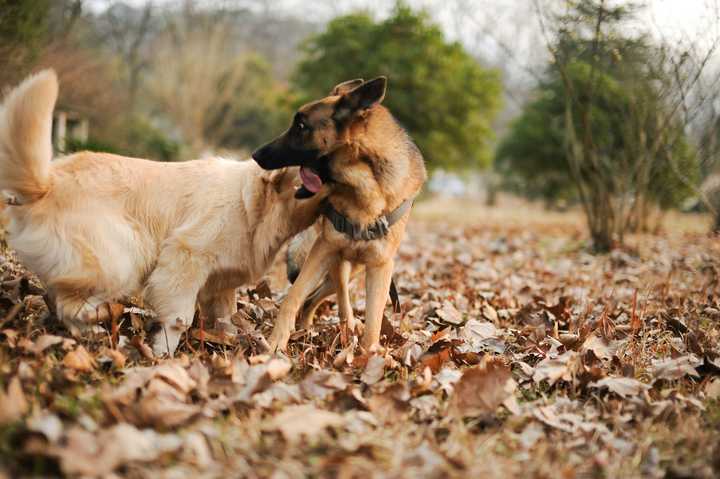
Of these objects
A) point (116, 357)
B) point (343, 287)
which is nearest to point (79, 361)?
point (116, 357)

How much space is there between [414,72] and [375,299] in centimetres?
1493

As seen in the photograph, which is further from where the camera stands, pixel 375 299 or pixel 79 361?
pixel 375 299

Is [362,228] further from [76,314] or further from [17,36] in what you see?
[17,36]

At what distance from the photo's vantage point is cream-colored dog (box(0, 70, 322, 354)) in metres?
2.97

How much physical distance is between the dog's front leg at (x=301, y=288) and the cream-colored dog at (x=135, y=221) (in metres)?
0.28

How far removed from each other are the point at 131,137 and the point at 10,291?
16.7 metres

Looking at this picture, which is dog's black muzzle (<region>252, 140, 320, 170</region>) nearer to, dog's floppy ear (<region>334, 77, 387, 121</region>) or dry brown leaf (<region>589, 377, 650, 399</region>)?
dog's floppy ear (<region>334, 77, 387, 121</region>)

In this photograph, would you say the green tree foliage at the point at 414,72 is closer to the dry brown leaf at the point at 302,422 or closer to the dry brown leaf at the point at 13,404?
the dry brown leaf at the point at 302,422

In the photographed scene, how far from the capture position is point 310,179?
11.7 ft

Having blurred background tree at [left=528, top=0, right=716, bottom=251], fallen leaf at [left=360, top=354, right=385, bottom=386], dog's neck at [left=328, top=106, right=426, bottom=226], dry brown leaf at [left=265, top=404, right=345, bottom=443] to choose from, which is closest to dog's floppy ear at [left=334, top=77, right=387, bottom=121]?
dog's neck at [left=328, top=106, right=426, bottom=226]

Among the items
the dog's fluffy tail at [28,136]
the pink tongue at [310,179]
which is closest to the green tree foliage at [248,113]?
the pink tongue at [310,179]

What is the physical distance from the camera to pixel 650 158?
8562 mm

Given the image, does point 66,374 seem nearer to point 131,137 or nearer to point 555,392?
point 555,392

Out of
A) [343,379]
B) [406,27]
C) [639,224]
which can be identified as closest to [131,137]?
[406,27]
